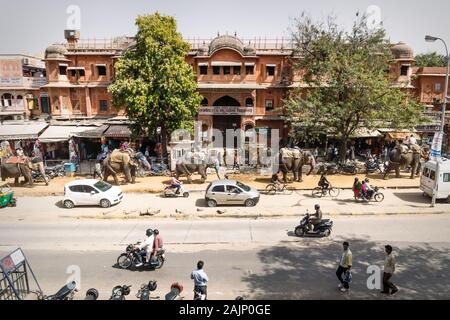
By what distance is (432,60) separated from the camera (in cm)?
5706

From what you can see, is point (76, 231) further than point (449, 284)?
Yes

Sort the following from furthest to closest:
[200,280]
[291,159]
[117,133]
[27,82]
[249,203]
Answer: [27,82], [117,133], [291,159], [249,203], [200,280]

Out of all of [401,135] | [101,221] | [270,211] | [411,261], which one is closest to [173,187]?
[101,221]

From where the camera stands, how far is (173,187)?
21109 millimetres

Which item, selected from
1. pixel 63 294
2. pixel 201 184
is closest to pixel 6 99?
pixel 201 184

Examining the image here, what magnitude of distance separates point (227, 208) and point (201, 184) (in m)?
5.19

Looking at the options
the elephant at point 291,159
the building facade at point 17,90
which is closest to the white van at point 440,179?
the elephant at point 291,159

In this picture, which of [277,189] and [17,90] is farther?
[17,90]

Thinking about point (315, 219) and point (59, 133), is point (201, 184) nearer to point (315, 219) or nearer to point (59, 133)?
point (315, 219)

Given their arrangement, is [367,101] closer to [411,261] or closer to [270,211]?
[270,211]

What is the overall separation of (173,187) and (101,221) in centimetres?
488

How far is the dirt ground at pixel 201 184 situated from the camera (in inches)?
883

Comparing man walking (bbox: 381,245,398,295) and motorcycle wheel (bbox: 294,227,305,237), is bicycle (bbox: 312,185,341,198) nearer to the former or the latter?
motorcycle wheel (bbox: 294,227,305,237)

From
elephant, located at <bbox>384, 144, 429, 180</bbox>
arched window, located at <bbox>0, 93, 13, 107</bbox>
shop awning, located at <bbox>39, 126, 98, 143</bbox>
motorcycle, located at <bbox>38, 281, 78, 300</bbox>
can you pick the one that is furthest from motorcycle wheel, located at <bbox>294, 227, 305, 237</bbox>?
arched window, located at <bbox>0, 93, 13, 107</bbox>
